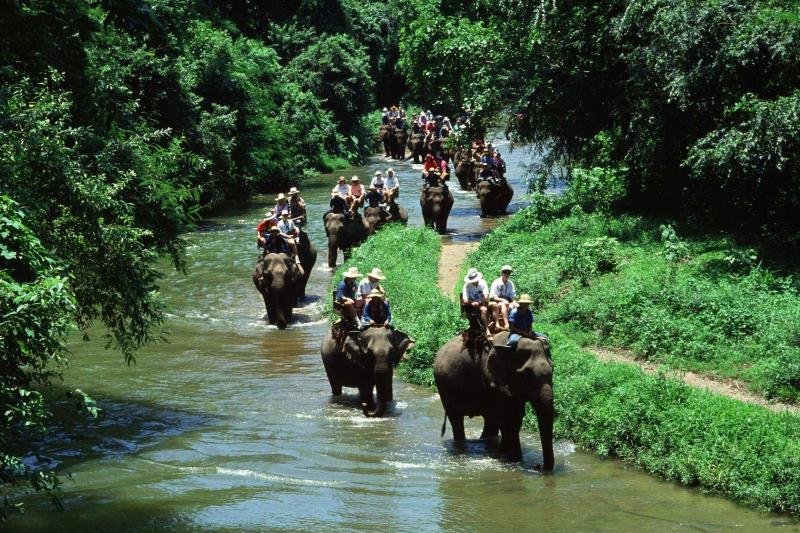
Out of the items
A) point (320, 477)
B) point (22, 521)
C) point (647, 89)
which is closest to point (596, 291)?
point (647, 89)

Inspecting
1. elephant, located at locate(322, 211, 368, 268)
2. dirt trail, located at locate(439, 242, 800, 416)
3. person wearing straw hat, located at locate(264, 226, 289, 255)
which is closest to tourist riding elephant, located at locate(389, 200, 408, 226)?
elephant, located at locate(322, 211, 368, 268)

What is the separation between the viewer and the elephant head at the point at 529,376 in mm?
13109

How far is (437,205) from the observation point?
96.5ft

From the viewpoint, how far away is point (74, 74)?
1588cm

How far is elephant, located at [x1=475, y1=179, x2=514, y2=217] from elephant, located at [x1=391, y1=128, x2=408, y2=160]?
55.6 feet

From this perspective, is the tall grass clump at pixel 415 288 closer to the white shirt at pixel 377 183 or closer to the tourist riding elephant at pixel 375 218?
the tourist riding elephant at pixel 375 218

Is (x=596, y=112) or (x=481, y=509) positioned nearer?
(x=481, y=509)

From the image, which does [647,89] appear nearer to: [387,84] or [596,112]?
[596,112]

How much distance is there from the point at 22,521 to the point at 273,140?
88.4 feet

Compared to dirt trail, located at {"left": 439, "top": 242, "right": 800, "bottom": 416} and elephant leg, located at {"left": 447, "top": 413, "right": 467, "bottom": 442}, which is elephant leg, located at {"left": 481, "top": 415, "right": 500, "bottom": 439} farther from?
dirt trail, located at {"left": 439, "top": 242, "right": 800, "bottom": 416}

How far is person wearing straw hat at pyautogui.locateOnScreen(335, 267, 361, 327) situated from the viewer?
53.5 feet

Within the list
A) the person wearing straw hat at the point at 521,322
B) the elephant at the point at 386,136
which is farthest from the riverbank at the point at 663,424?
the elephant at the point at 386,136

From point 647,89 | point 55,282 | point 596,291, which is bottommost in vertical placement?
point 596,291

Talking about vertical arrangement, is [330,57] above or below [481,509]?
above
